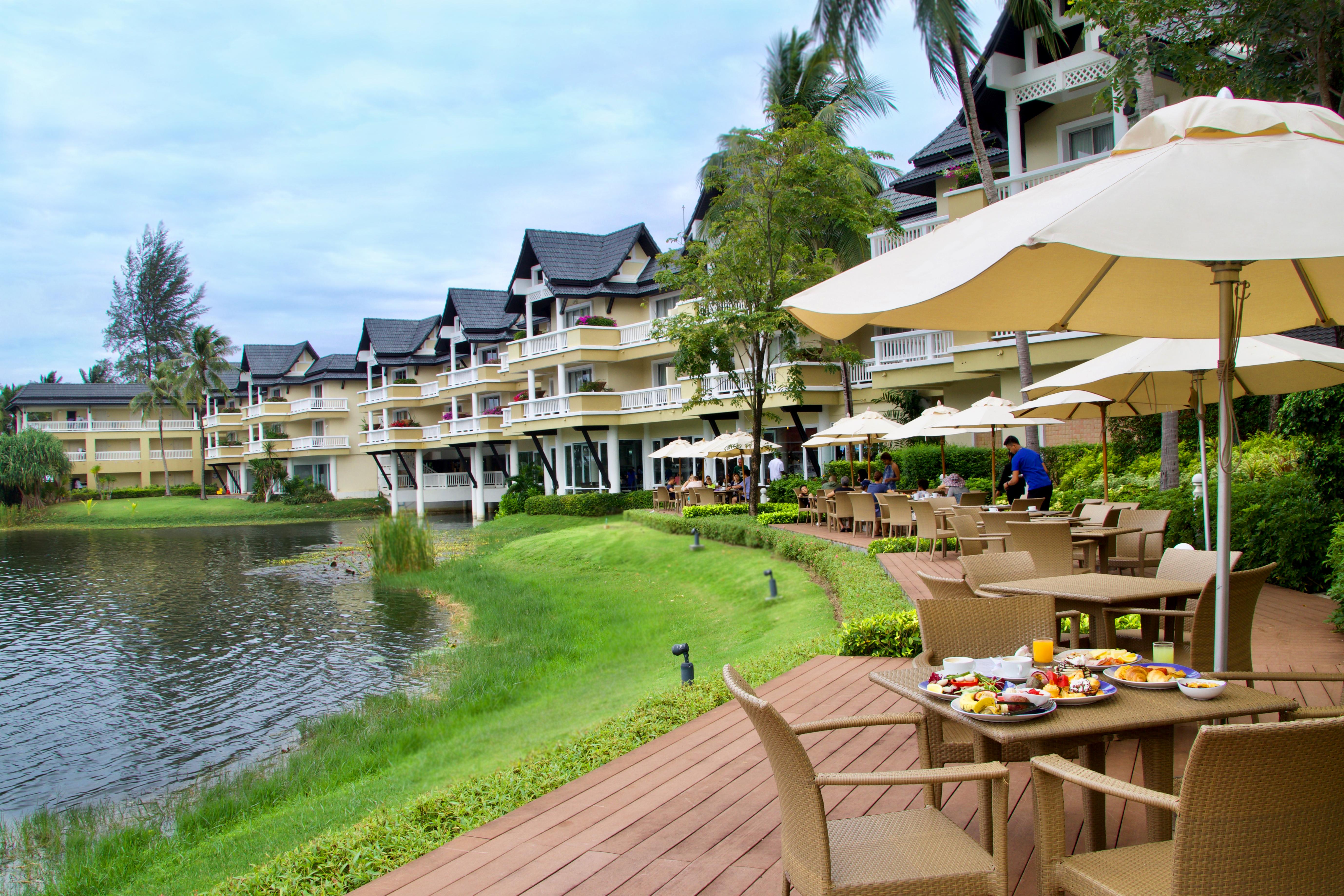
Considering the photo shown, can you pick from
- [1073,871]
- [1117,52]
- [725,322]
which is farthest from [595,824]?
[725,322]

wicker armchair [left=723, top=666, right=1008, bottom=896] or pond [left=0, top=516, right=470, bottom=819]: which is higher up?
wicker armchair [left=723, top=666, right=1008, bottom=896]

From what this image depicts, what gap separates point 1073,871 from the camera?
2.49m

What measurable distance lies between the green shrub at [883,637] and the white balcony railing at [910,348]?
13.9m

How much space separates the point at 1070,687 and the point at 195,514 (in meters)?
52.2

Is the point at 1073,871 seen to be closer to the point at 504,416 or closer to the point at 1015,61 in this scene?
the point at 1015,61

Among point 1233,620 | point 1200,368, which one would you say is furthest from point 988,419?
point 1233,620

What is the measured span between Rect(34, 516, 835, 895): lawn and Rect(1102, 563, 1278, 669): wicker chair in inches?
172

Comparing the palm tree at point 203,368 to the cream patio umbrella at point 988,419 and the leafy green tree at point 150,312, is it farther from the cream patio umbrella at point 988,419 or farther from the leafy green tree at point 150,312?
the cream patio umbrella at point 988,419

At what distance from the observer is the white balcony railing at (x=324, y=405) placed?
54062 millimetres

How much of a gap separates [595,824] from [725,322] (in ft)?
52.1

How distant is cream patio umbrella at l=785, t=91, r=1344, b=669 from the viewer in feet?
8.82

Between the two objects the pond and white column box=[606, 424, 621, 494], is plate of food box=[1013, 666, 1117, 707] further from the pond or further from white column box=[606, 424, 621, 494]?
white column box=[606, 424, 621, 494]

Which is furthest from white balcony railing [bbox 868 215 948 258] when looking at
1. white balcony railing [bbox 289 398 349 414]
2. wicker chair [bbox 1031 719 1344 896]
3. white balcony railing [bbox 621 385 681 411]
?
white balcony railing [bbox 289 398 349 414]

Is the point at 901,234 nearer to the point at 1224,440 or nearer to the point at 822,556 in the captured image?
the point at 822,556
